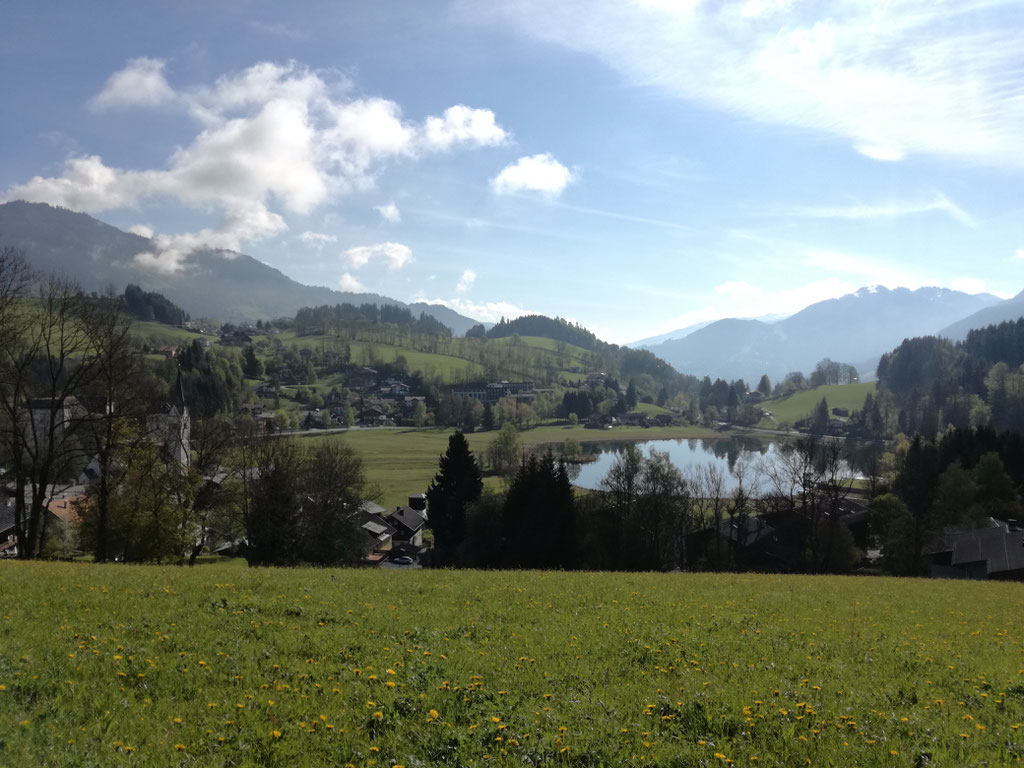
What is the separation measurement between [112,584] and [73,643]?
5.01 meters

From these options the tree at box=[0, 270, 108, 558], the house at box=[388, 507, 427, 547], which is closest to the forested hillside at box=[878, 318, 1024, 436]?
the house at box=[388, 507, 427, 547]

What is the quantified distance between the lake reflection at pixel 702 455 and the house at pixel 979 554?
31027mm

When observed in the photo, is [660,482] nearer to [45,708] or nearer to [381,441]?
[45,708]

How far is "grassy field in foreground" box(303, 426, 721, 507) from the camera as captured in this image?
87312 mm

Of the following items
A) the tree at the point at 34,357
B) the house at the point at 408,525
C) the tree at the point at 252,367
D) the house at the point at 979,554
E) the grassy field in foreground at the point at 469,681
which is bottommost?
the house at the point at 408,525

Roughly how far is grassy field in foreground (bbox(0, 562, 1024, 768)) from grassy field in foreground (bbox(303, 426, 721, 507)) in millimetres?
49727

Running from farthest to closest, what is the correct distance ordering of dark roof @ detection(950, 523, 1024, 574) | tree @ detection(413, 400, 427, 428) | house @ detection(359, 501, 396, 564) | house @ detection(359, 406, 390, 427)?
house @ detection(359, 406, 390, 427) < tree @ detection(413, 400, 427, 428) < house @ detection(359, 501, 396, 564) < dark roof @ detection(950, 523, 1024, 574)

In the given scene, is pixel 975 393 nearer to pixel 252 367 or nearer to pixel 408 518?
pixel 408 518

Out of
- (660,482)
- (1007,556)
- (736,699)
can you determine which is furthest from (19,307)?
(1007,556)

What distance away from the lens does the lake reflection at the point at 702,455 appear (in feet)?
316

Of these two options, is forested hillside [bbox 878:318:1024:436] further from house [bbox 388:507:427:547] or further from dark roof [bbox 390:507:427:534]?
house [bbox 388:507:427:547]

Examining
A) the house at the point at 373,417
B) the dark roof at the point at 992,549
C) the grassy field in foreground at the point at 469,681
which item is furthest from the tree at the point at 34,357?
the house at the point at 373,417

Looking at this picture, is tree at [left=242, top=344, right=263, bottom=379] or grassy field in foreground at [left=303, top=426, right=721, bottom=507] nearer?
grassy field in foreground at [left=303, top=426, right=721, bottom=507]

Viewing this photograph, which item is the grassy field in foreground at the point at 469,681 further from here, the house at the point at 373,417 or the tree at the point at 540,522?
the house at the point at 373,417
